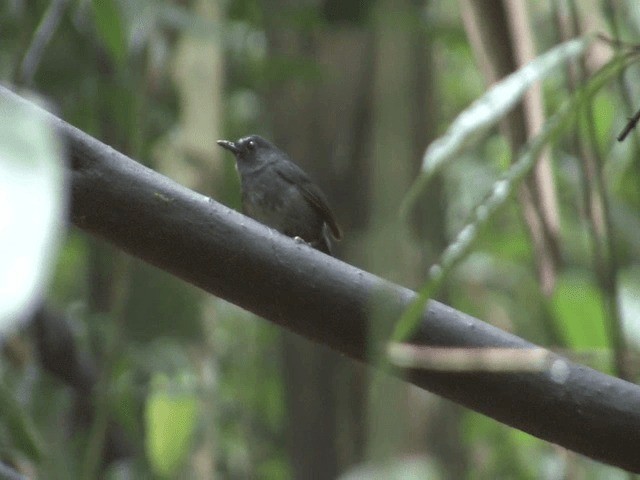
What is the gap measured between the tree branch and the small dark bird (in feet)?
5.73

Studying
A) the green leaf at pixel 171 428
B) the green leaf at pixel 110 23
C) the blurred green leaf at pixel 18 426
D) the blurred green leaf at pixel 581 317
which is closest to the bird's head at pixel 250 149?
the green leaf at pixel 171 428

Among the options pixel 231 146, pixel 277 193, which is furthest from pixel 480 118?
pixel 231 146

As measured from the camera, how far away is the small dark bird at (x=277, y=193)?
2.82m

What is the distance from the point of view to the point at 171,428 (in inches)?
79.9

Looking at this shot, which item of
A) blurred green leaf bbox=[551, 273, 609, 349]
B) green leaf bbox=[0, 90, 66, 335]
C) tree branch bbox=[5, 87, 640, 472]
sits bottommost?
green leaf bbox=[0, 90, 66, 335]

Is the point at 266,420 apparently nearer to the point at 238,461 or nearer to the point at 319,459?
the point at 238,461

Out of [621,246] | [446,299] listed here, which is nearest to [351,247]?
[446,299]

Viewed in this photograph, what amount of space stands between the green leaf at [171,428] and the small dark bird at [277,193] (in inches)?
28.7

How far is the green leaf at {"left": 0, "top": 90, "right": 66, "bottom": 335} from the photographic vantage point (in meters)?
0.31

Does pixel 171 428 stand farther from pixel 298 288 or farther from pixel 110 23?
pixel 298 288

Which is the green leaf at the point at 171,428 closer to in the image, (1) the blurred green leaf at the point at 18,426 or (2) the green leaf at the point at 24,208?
(1) the blurred green leaf at the point at 18,426

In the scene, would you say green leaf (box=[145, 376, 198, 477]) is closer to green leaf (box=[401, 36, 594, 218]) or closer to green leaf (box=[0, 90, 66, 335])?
green leaf (box=[401, 36, 594, 218])

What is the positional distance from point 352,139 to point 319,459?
2.57 feet

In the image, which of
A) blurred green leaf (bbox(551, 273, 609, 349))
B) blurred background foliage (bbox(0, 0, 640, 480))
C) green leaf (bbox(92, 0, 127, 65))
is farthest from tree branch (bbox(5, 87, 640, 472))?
blurred green leaf (bbox(551, 273, 609, 349))
